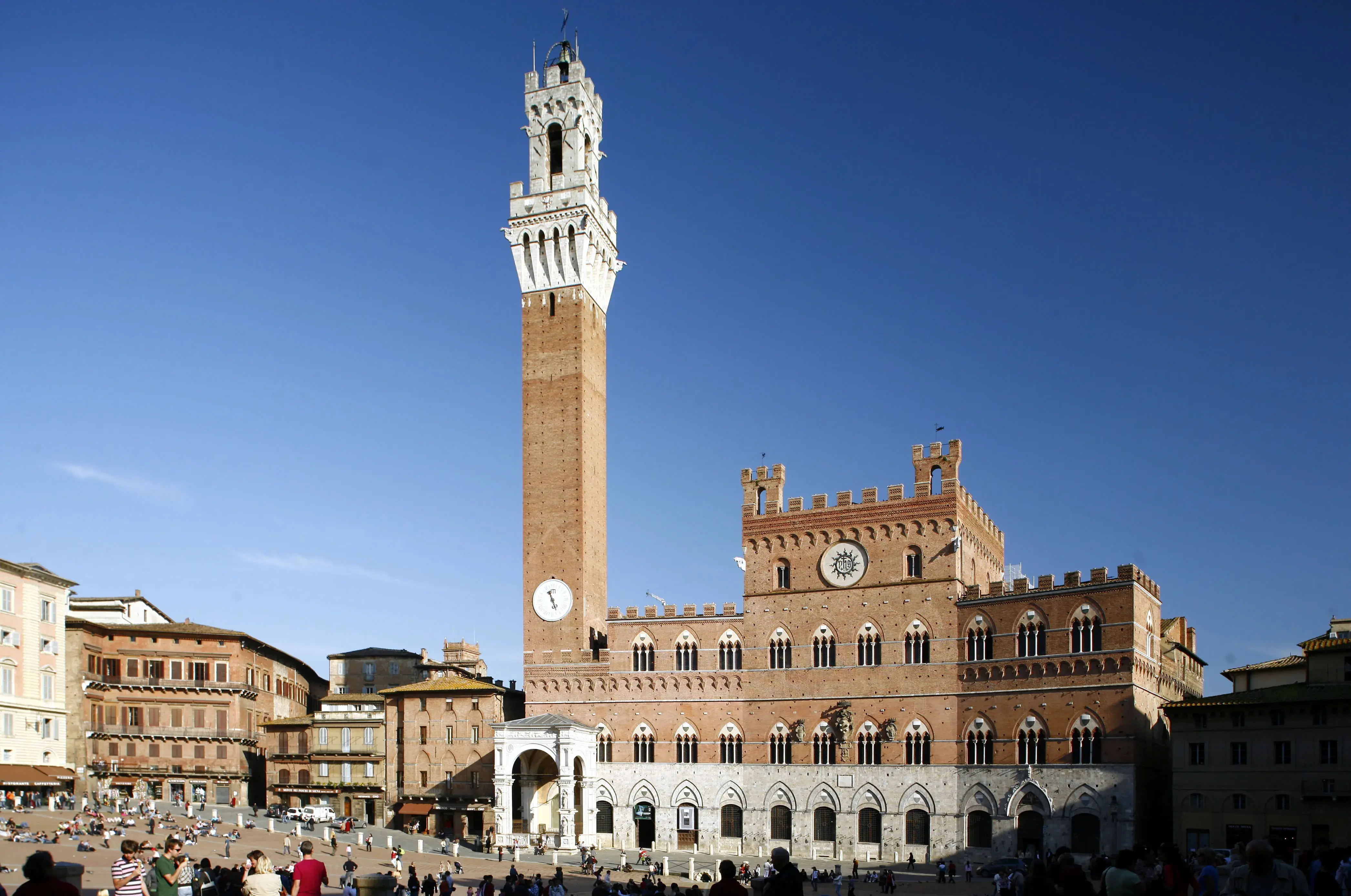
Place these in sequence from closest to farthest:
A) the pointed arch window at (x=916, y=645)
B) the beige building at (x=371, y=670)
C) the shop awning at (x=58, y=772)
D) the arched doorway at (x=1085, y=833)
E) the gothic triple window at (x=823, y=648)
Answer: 1. the arched doorway at (x=1085, y=833)
2. the pointed arch window at (x=916, y=645)
3. the gothic triple window at (x=823, y=648)
4. the shop awning at (x=58, y=772)
5. the beige building at (x=371, y=670)

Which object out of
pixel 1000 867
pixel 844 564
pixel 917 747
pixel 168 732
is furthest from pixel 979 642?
pixel 168 732

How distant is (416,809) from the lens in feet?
224

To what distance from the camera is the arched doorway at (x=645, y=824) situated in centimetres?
6359

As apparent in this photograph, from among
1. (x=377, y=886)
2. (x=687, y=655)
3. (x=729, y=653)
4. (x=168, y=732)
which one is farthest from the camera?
(x=168, y=732)

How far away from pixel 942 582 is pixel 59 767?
46050mm

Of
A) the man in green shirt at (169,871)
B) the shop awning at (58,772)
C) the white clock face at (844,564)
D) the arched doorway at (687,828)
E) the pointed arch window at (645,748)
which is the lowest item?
the arched doorway at (687,828)

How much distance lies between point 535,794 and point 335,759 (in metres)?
14.3

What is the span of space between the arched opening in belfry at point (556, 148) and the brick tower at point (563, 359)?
0.07 m

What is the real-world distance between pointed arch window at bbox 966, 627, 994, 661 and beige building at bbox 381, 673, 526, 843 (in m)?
25.9

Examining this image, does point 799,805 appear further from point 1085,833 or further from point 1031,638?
point 1031,638

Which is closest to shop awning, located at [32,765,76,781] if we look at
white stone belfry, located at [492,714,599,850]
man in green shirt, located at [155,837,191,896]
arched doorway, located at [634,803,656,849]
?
white stone belfry, located at [492,714,599,850]

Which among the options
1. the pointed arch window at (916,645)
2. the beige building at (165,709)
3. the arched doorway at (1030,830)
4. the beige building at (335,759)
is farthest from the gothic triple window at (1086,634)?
the beige building at (165,709)

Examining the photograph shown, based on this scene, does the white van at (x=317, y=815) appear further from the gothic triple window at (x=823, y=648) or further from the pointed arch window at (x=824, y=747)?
the gothic triple window at (x=823, y=648)

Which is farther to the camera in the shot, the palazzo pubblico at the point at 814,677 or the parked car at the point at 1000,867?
the palazzo pubblico at the point at 814,677
